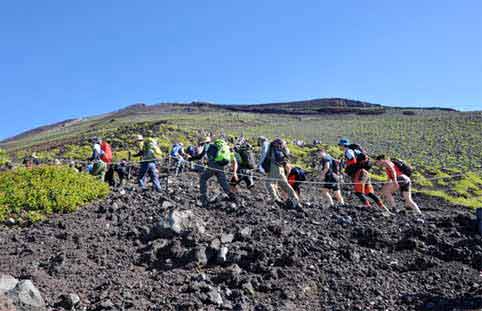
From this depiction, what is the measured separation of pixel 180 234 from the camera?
27.4ft

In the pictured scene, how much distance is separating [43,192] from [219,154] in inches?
152

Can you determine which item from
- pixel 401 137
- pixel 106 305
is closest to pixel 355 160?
pixel 106 305

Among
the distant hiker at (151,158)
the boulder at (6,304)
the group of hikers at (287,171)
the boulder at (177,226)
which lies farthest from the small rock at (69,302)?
the distant hiker at (151,158)

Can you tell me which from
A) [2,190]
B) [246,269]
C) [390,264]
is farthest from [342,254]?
[2,190]

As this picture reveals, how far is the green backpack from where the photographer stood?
441 inches

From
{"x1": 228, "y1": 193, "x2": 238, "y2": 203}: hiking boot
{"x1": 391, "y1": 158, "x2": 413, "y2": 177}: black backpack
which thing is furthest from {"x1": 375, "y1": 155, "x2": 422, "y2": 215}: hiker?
{"x1": 228, "y1": 193, "x2": 238, "y2": 203}: hiking boot

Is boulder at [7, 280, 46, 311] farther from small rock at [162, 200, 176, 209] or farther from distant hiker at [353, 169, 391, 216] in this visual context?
distant hiker at [353, 169, 391, 216]

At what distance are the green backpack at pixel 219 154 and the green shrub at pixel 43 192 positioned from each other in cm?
Answer: 266

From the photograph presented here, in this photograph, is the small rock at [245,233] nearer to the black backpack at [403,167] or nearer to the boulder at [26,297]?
the boulder at [26,297]

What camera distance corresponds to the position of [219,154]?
1123cm

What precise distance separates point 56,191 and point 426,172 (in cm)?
2121

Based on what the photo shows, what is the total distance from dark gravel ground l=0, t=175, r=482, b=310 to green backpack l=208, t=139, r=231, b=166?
1.41 meters

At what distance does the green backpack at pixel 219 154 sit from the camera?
1121cm

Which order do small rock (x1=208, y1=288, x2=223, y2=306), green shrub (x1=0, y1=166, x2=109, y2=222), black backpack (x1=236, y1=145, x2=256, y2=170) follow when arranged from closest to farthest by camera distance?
small rock (x1=208, y1=288, x2=223, y2=306) < green shrub (x1=0, y1=166, x2=109, y2=222) < black backpack (x1=236, y1=145, x2=256, y2=170)
